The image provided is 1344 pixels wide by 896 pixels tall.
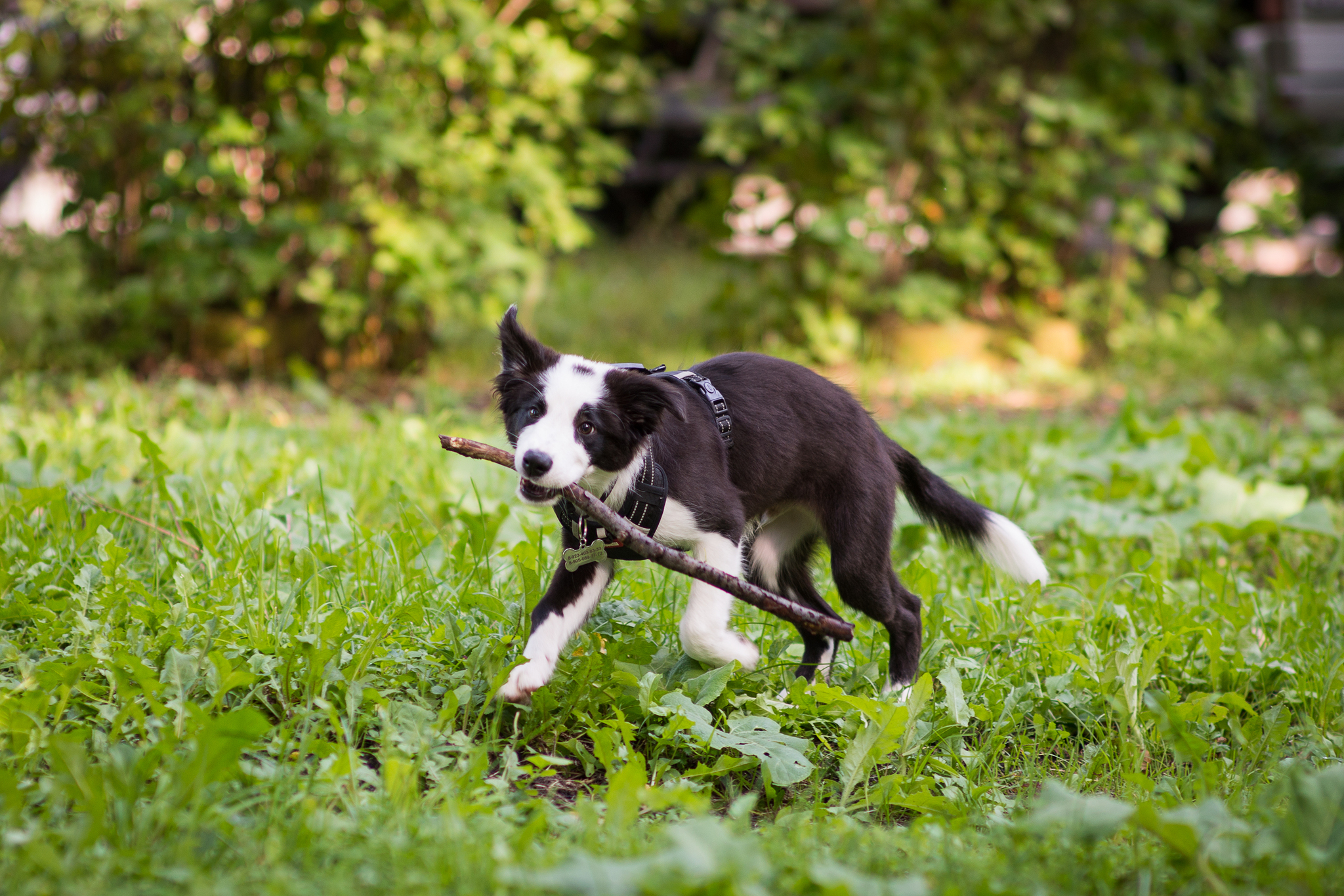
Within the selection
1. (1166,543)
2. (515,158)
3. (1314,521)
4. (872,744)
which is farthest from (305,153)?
(1314,521)

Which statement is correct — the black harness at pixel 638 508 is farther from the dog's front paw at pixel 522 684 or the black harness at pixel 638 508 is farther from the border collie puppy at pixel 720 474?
the dog's front paw at pixel 522 684

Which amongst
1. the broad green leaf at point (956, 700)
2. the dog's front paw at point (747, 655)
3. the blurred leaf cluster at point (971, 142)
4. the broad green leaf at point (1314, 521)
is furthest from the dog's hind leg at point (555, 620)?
the blurred leaf cluster at point (971, 142)

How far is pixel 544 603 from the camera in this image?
2439 millimetres

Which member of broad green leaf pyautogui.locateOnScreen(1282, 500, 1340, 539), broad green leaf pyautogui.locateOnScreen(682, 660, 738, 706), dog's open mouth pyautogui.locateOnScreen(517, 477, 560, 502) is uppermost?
dog's open mouth pyautogui.locateOnScreen(517, 477, 560, 502)

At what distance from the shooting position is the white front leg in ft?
7.96

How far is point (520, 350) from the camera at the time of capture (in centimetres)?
242

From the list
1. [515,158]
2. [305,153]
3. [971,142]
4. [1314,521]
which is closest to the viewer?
[1314,521]

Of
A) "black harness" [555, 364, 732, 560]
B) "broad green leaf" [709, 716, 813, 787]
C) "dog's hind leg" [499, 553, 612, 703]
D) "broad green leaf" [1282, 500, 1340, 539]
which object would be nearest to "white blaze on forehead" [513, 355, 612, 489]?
"black harness" [555, 364, 732, 560]

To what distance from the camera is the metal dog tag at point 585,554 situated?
236 centimetres

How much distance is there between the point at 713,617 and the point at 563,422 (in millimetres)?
552

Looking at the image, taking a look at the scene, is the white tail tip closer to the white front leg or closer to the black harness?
the white front leg

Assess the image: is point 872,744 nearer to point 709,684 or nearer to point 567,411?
point 709,684

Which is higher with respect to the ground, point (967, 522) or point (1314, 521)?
point (967, 522)

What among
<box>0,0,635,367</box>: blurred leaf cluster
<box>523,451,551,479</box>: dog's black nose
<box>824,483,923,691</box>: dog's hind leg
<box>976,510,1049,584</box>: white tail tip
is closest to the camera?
<box>523,451,551,479</box>: dog's black nose
